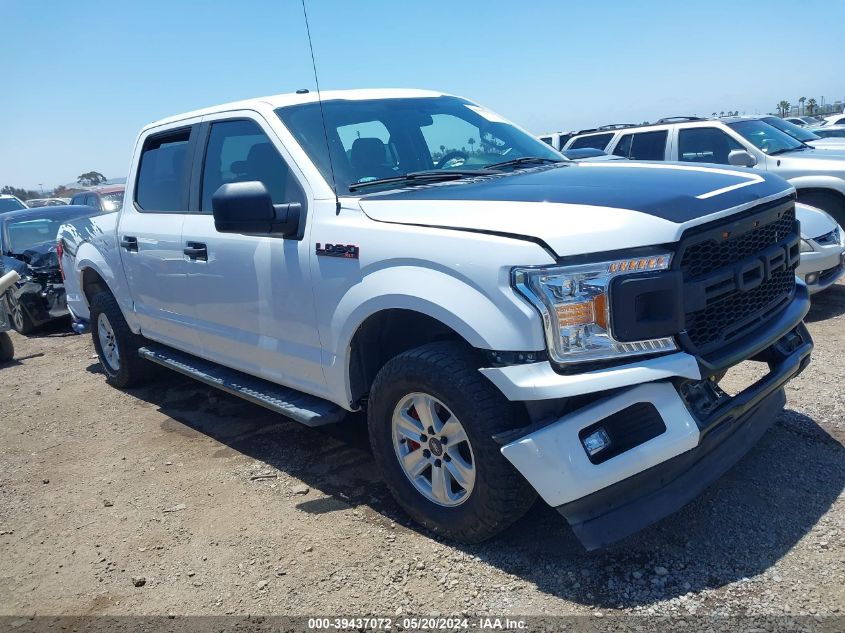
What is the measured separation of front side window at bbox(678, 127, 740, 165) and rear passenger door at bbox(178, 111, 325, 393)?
6367mm

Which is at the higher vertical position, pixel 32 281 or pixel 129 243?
pixel 129 243

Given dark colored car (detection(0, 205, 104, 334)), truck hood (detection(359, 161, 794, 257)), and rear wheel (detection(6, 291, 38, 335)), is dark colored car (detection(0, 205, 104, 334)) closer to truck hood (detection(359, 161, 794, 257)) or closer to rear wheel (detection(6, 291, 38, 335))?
rear wheel (detection(6, 291, 38, 335))

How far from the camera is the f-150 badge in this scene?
3.22 metres

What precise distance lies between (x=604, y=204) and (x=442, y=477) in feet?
4.39

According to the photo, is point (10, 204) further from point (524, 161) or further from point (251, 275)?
point (524, 161)

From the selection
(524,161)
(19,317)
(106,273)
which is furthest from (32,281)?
(524,161)

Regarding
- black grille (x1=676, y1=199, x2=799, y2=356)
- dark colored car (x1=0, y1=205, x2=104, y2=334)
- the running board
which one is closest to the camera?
black grille (x1=676, y1=199, x2=799, y2=356)

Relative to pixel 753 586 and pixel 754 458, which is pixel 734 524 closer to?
pixel 753 586

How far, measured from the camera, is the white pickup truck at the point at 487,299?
2555 millimetres

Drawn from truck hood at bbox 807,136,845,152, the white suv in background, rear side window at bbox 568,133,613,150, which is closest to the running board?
the white suv in background

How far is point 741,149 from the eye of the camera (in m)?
8.48

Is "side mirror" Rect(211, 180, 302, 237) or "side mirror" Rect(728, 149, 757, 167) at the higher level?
"side mirror" Rect(211, 180, 302, 237)

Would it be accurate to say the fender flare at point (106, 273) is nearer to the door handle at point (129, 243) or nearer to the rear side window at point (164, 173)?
the door handle at point (129, 243)

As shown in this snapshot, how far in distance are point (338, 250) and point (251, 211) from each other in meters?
0.46
